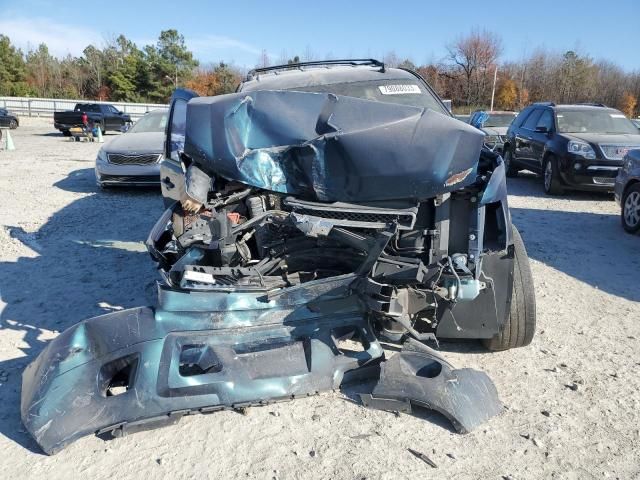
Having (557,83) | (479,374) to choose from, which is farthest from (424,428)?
(557,83)

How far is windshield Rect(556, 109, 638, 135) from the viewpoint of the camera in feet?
31.3

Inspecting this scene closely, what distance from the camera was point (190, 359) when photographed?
114 inches

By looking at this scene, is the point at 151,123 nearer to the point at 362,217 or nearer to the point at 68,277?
the point at 68,277

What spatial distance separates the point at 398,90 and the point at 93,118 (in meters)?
21.7

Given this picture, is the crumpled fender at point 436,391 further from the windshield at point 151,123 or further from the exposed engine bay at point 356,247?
the windshield at point 151,123

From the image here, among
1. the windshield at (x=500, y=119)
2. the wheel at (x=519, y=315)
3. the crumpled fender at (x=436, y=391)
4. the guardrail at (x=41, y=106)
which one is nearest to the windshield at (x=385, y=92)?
the wheel at (x=519, y=315)

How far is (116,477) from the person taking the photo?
7.84 feet

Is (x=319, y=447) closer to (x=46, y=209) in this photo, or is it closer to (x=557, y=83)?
(x=46, y=209)

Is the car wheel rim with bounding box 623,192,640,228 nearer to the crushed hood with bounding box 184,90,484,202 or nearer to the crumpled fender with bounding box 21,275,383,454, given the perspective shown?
the crushed hood with bounding box 184,90,484,202

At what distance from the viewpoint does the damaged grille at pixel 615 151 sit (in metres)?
8.59

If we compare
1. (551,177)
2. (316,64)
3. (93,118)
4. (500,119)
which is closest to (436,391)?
(316,64)

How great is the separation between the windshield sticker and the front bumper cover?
6.52ft

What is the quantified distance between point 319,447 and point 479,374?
1056 mm

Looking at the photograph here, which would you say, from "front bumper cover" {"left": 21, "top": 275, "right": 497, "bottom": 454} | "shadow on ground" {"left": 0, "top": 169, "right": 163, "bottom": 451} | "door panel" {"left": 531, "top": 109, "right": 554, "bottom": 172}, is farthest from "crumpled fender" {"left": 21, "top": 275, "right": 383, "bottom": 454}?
"door panel" {"left": 531, "top": 109, "right": 554, "bottom": 172}
